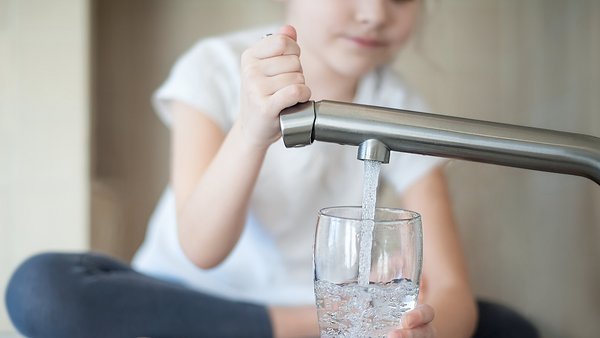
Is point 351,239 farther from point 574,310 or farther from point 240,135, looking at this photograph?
point 574,310

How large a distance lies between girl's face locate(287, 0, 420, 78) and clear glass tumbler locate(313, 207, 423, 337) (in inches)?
20.5

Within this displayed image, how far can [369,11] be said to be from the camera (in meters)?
1.09

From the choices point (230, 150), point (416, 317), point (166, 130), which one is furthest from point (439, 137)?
point (166, 130)

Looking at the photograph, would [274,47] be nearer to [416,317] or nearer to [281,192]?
[416,317]

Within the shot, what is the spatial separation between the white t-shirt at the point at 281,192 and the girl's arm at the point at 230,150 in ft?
0.34

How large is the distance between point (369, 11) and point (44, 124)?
1.13 m

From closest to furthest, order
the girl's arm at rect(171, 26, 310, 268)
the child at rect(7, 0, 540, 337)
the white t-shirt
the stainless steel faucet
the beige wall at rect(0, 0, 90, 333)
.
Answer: the stainless steel faucet
the girl's arm at rect(171, 26, 310, 268)
the child at rect(7, 0, 540, 337)
the white t-shirt
the beige wall at rect(0, 0, 90, 333)

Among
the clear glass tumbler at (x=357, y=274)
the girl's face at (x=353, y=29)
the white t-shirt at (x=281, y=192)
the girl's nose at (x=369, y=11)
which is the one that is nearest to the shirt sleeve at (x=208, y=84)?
the white t-shirt at (x=281, y=192)

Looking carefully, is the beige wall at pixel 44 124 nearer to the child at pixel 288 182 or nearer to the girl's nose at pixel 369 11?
the child at pixel 288 182

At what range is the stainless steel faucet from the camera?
22.0 inches

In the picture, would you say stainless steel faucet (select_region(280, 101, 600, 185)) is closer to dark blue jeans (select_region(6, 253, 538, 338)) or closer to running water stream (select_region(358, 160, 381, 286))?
running water stream (select_region(358, 160, 381, 286))

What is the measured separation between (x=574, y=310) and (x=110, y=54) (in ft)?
4.93

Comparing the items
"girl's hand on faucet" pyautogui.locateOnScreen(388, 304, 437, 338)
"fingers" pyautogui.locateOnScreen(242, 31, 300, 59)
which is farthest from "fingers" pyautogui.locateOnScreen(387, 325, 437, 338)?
"fingers" pyautogui.locateOnScreen(242, 31, 300, 59)

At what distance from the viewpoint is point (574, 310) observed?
1.14 m
